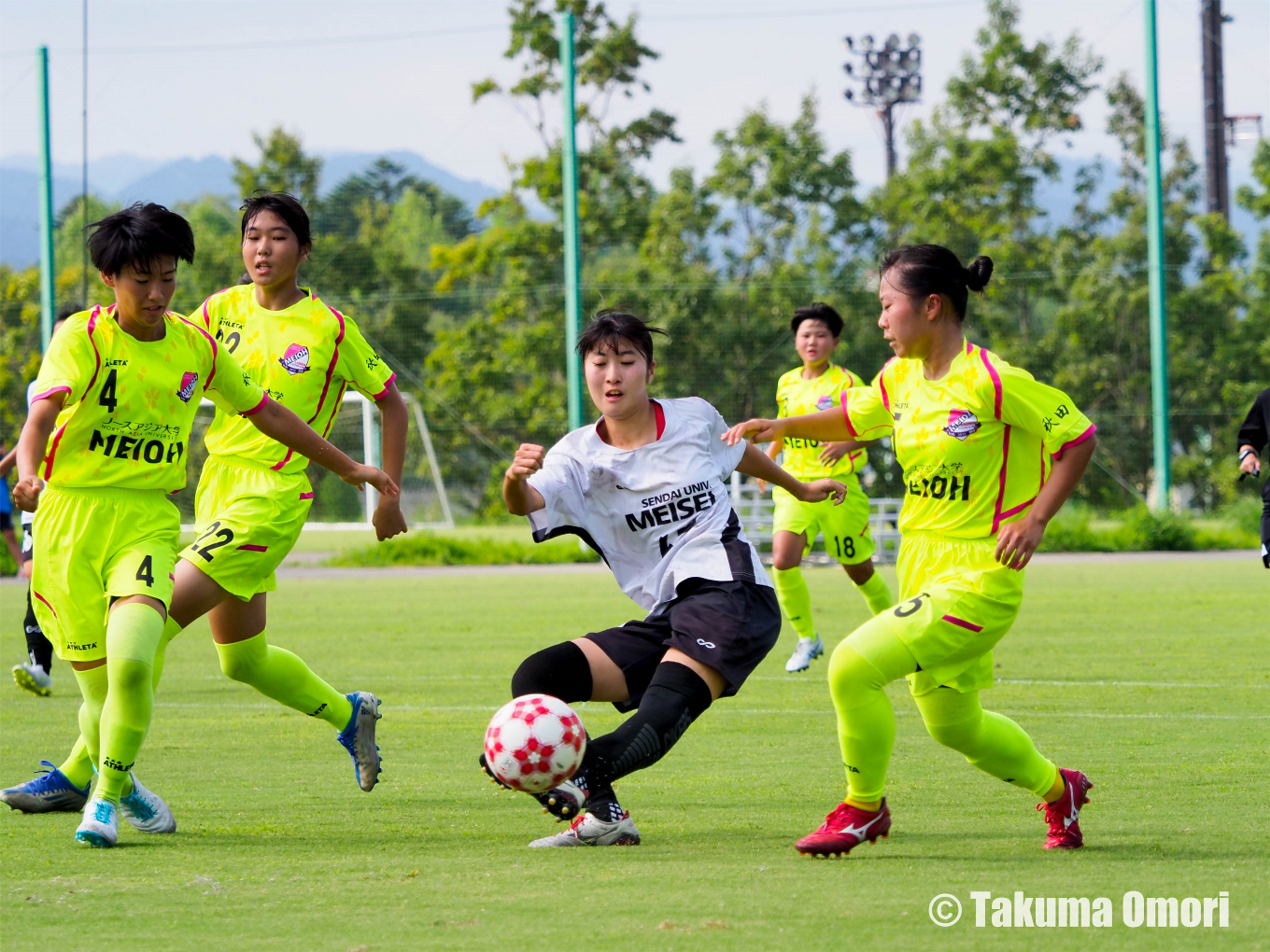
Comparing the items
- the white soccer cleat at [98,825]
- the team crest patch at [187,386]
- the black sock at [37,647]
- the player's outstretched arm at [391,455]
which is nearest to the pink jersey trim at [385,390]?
the player's outstretched arm at [391,455]

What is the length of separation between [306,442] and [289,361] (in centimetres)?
58

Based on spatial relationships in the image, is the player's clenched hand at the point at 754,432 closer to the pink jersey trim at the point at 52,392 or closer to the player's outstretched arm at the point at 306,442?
the player's outstretched arm at the point at 306,442

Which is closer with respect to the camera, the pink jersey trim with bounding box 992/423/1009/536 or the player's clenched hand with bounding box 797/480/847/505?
the pink jersey trim with bounding box 992/423/1009/536

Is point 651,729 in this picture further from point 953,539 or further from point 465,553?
point 465,553

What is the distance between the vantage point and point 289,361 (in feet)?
18.2

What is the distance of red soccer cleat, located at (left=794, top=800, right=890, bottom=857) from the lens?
4.28m

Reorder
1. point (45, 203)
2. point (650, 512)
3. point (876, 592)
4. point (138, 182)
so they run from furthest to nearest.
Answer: point (138, 182) < point (45, 203) < point (876, 592) < point (650, 512)

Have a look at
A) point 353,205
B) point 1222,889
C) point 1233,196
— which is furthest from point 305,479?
point 1233,196

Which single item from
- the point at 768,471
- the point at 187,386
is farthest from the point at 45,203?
the point at 768,471

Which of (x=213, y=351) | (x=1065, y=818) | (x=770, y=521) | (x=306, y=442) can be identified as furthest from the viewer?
(x=770, y=521)

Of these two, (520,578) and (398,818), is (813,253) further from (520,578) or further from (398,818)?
(398,818)

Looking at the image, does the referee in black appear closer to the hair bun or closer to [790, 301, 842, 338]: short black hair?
[790, 301, 842, 338]: short black hair

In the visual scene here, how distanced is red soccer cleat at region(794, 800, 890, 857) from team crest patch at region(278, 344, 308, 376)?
2514mm
